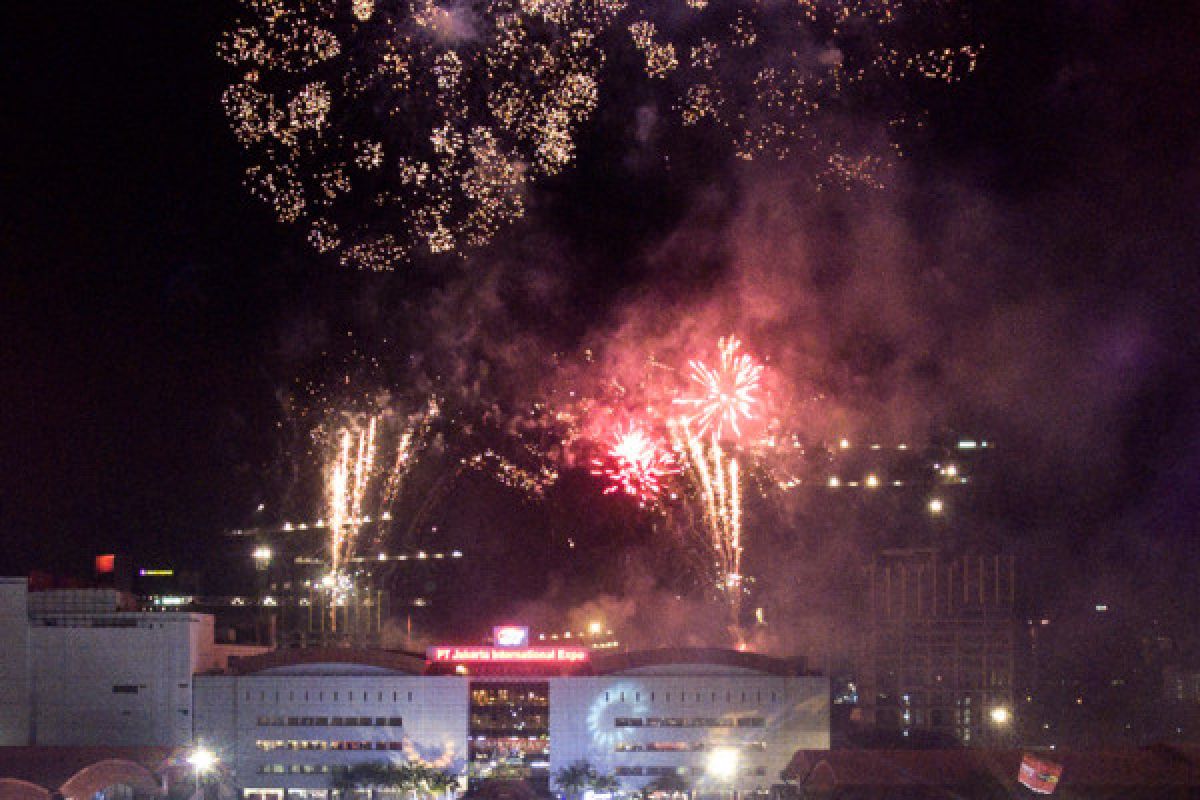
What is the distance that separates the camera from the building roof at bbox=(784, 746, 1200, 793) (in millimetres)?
42438

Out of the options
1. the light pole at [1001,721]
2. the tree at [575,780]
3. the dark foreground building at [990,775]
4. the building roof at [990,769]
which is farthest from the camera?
the light pole at [1001,721]

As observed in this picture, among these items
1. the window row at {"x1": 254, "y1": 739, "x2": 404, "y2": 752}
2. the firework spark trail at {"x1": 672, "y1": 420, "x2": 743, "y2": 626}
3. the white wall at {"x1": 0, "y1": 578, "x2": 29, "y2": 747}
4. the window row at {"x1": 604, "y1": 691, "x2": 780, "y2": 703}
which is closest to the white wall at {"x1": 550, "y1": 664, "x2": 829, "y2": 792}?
the window row at {"x1": 604, "y1": 691, "x2": 780, "y2": 703}

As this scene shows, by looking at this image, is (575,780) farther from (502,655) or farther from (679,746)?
(502,655)

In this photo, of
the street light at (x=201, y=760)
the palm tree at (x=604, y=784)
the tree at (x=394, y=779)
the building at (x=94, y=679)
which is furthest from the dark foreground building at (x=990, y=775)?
the building at (x=94, y=679)

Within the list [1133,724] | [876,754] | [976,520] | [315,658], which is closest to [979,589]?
[976,520]

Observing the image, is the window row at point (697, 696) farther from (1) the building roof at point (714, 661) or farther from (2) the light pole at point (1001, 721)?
(2) the light pole at point (1001, 721)

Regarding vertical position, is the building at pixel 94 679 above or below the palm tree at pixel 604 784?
above

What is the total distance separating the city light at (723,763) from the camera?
5153 cm

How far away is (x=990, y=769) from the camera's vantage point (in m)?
44.1

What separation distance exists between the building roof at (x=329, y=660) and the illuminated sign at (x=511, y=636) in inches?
124

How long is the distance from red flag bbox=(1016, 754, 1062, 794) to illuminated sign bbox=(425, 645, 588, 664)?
1777cm

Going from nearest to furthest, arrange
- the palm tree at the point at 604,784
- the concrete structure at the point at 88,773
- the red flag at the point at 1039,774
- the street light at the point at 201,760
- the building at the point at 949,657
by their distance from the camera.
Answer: the red flag at the point at 1039,774, the concrete structure at the point at 88,773, the street light at the point at 201,760, the palm tree at the point at 604,784, the building at the point at 949,657

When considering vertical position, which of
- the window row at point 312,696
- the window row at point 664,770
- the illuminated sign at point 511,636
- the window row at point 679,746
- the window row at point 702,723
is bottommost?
the window row at point 664,770

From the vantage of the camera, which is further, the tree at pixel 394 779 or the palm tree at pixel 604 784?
the palm tree at pixel 604 784
